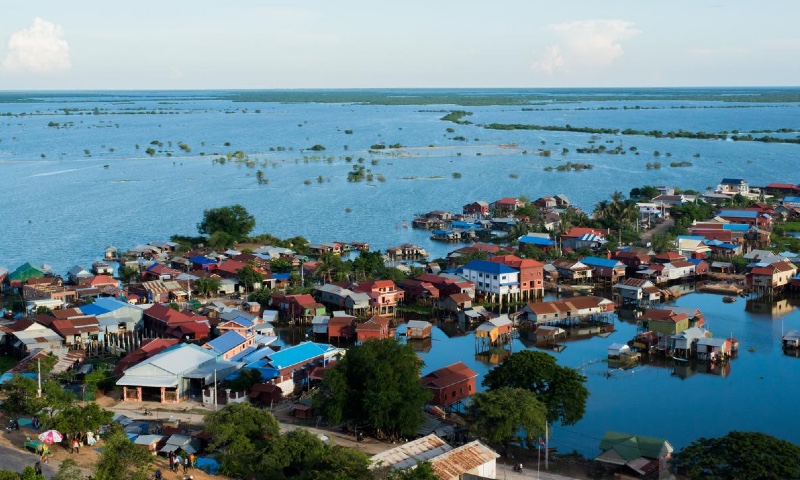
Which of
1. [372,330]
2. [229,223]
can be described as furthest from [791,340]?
[229,223]

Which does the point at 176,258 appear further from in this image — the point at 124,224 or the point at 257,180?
the point at 257,180

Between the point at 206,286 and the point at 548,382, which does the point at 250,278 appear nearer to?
the point at 206,286

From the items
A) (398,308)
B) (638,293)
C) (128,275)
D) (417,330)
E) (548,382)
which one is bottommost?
(398,308)

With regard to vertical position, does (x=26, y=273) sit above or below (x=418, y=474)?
below

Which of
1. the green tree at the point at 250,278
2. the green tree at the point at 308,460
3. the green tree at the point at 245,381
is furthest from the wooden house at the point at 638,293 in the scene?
the green tree at the point at 308,460

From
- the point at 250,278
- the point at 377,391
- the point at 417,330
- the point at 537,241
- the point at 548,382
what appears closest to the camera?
the point at 377,391

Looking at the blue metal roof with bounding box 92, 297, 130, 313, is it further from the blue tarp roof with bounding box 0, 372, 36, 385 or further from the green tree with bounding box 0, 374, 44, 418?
the green tree with bounding box 0, 374, 44, 418

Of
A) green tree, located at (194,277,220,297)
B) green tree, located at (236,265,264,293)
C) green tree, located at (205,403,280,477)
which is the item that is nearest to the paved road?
green tree, located at (205,403,280,477)
